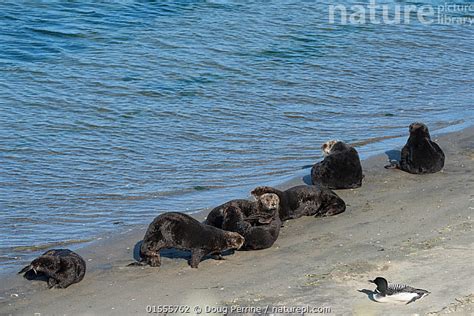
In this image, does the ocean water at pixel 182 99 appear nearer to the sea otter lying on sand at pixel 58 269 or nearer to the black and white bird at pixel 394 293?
the sea otter lying on sand at pixel 58 269

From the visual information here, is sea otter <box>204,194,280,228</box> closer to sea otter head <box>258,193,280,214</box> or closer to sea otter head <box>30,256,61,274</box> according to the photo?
sea otter head <box>258,193,280,214</box>

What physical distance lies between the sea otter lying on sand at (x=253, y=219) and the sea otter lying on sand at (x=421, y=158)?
90.2 inches

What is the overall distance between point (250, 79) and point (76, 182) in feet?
19.7

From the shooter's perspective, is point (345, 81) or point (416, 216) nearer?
point (416, 216)

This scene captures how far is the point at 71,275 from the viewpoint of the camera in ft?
24.5

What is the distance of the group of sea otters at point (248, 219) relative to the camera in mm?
7598

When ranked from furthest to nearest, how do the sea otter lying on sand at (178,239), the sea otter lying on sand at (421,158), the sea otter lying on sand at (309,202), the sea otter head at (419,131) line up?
1. the sea otter head at (419,131)
2. the sea otter lying on sand at (421,158)
3. the sea otter lying on sand at (309,202)
4. the sea otter lying on sand at (178,239)

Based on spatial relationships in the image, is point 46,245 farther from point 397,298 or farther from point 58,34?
point 58,34

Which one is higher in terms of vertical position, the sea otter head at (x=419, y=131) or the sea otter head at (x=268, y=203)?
the sea otter head at (x=268, y=203)

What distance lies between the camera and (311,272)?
762cm

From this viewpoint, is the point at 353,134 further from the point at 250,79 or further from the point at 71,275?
the point at 71,275

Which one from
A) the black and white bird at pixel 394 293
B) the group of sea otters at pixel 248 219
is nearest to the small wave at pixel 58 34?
the group of sea otters at pixel 248 219

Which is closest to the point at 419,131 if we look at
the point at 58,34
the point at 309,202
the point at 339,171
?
the point at 339,171

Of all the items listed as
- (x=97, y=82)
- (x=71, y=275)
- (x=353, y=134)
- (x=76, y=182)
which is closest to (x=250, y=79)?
(x=97, y=82)
